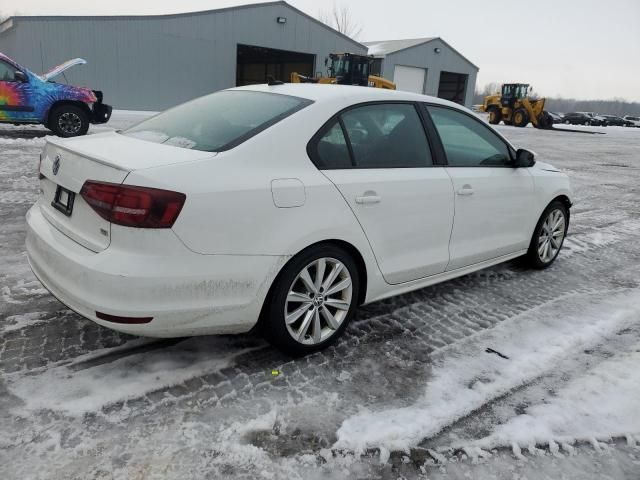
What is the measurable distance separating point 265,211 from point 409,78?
39301mm

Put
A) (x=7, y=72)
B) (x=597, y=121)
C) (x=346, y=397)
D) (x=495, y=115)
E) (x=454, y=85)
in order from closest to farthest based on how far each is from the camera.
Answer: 1. (x=346, y=397)
2. (x=7, y=72)
3. (x=495, y=115)
4. (x=454, y=85)
5. (x=597, y=121)

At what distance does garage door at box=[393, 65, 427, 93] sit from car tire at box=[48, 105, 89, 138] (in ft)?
95.5

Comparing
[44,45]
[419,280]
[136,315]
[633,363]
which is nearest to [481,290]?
[419,280]

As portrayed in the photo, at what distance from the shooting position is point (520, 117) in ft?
109

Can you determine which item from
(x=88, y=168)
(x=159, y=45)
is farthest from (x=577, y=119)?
(x=88, y=168)

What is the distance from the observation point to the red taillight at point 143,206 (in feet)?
7.79

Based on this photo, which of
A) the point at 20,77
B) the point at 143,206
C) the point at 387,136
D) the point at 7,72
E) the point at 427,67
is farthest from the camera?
the point at 427,67

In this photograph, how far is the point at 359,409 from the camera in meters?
2.63

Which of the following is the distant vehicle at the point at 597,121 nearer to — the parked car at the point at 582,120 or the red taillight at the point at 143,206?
the parked car at the point at 582,120

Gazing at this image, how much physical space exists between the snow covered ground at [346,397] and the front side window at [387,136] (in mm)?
1127

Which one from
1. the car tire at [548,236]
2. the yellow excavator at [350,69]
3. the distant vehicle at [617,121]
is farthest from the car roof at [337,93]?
the distant vehicle at [617,121]

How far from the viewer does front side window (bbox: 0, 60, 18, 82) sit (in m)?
11.5

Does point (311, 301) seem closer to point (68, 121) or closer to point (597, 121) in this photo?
point (68, 121)

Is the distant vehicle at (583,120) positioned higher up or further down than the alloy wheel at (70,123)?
higher up
